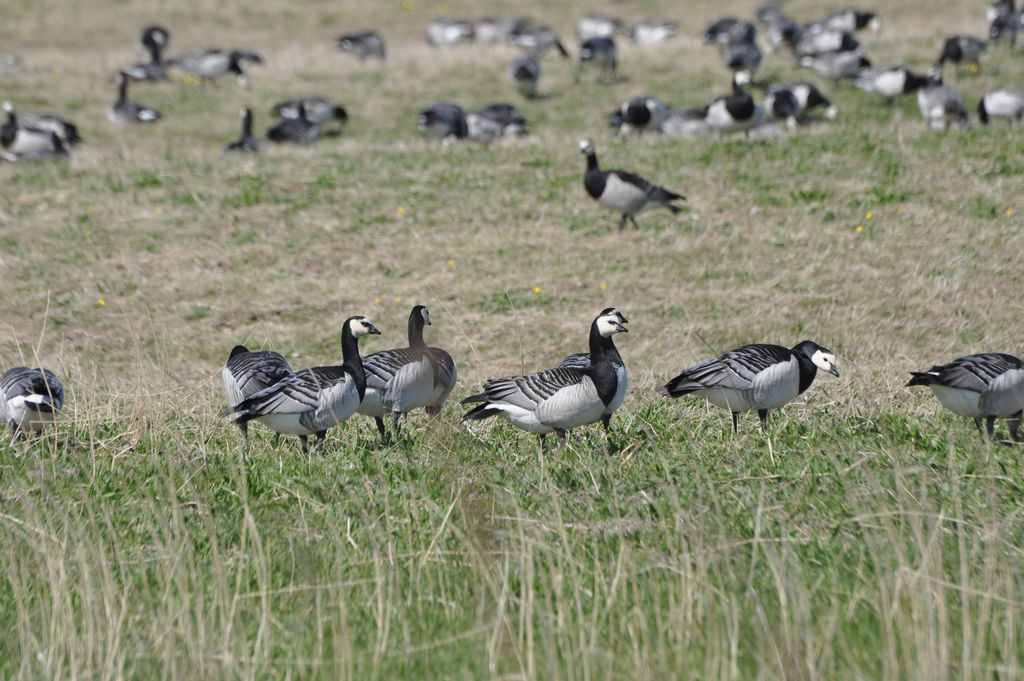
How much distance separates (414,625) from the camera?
19.6ft

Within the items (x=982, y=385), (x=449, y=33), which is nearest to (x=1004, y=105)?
(x=982, y=385)

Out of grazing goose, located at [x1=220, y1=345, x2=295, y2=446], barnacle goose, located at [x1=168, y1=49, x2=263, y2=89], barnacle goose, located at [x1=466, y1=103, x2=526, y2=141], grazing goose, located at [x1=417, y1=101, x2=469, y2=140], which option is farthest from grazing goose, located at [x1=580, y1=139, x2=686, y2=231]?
barnacle goose, located at [x1=168, y1=49, x2=263, y2=89]

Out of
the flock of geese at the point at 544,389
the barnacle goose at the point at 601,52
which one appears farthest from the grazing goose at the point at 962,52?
the flock of geese at the point at 544,389

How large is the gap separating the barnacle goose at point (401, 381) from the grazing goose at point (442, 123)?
16.4m

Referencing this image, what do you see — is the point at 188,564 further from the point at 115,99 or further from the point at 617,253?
the point at 115,99

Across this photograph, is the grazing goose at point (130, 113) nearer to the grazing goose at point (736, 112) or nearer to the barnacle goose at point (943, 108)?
the grazing goose at point (736, 112)

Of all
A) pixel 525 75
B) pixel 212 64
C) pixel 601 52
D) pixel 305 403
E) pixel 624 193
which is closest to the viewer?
pixel 305 403

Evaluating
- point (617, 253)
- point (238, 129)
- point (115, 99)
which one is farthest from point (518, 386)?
point (115, 99)

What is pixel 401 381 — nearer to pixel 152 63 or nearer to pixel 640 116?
pixel 640 116

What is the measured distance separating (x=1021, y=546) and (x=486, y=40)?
122 feet

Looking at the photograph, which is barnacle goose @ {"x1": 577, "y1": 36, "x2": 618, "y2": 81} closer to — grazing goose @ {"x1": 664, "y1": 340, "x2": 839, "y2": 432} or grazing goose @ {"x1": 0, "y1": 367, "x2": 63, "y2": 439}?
grazing goose @ {"x1": 664, "y1": 340, "x2": 839, "y2": 432}

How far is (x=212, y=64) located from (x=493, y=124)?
11979 millimetres

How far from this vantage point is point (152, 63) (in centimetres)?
3438

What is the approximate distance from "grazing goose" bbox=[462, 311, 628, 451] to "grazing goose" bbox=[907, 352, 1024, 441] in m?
2.12
